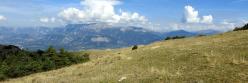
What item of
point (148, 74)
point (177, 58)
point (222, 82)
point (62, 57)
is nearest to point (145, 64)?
point (177, 58)

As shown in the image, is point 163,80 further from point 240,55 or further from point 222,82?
point 240,55

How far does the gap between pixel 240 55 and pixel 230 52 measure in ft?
7.86

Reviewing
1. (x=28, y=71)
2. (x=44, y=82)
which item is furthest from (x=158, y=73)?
(x=28, y=71)

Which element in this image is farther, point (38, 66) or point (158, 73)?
point (38, 66)

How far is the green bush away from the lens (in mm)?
67438

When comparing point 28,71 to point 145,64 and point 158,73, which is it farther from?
point 158,73

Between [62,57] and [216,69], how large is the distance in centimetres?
6281

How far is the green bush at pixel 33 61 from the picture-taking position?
67438mm

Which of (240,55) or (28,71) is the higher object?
(240,55)

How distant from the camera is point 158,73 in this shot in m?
24.3

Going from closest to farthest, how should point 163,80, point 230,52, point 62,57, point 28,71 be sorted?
point 163,80
point 230,52
point 28,71
point 62,57

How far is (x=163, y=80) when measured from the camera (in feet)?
71.1

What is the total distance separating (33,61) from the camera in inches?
3305

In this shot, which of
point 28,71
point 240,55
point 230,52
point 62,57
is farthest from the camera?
point 62,57
